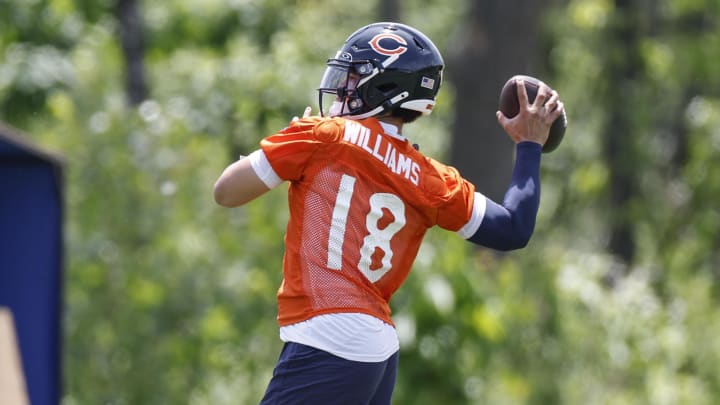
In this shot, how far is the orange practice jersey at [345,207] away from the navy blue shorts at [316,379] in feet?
0.38

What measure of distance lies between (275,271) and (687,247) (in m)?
8.84

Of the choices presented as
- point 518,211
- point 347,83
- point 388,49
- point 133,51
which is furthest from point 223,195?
point 133,51

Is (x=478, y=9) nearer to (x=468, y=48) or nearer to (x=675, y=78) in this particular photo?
(x=468, y=48)

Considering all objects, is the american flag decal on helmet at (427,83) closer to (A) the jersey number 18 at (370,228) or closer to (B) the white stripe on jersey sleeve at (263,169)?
(A) the jersey number 18 at (370,228)

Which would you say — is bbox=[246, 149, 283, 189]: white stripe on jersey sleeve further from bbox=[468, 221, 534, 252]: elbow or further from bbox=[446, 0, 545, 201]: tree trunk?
bbox=[446, 0, 545, 201]: tree trunk

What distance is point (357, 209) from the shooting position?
3746 mm

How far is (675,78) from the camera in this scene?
1755cm

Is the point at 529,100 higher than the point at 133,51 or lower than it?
higher

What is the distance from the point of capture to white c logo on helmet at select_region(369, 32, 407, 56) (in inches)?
151

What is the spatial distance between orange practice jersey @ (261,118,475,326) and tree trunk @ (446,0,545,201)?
7659mm

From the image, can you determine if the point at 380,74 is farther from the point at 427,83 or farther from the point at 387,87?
the point at 427,83

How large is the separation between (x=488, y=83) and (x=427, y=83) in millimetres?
7690

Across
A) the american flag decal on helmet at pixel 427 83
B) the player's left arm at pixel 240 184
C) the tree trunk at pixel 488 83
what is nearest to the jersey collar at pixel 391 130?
the american flag decal on helmet at pixel 427 83

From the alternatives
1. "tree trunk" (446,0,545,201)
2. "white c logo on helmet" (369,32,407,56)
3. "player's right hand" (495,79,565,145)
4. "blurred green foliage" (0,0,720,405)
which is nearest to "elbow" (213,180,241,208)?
"white c logo on helmet" (369,32,407,56)
